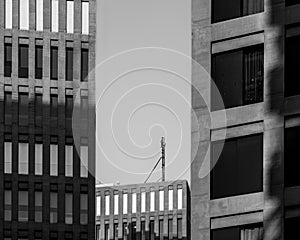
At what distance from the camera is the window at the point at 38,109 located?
4692 inches

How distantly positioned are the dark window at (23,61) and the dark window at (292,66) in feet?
217

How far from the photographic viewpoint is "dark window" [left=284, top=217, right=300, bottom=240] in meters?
53.9

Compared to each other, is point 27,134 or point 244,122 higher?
point 27,134


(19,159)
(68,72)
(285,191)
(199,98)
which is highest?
(68,72)

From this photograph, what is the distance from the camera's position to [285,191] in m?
54.6

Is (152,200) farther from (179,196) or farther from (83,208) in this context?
(83,208)

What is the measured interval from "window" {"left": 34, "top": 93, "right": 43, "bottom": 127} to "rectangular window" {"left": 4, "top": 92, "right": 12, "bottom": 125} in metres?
2.19

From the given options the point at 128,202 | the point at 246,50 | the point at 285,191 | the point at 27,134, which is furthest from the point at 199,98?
the point at 128,202

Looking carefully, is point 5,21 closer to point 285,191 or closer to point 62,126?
point 62,126

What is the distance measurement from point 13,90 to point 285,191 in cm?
6742

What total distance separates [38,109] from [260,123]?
64894 millimetres

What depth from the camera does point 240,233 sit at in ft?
184

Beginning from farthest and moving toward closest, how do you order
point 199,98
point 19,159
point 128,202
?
point 128,202
point 19,159
point 199,98

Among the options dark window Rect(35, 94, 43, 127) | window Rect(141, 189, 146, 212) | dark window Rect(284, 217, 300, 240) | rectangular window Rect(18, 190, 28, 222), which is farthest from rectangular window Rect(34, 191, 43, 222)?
dark window Rect(284, 217, 300, 240)
